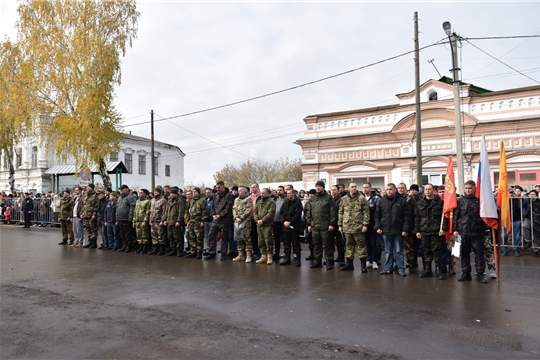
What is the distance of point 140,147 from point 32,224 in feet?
76.1

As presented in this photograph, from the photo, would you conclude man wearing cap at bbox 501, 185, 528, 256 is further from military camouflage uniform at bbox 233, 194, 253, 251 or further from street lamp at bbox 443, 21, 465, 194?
military camouflage uniform at bbox 233, 194, 253, 251

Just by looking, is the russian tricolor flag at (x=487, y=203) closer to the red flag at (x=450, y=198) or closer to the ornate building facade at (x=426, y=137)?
the red flag at (x=450, y=198)

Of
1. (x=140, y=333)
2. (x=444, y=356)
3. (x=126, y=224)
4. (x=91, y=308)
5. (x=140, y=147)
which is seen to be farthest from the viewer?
(x=140, y=147)

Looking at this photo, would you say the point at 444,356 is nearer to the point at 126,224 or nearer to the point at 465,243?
the point at 465,243

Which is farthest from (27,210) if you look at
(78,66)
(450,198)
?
(450,198)

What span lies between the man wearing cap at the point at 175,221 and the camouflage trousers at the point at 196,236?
479mm

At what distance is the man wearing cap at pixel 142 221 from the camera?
13.0m

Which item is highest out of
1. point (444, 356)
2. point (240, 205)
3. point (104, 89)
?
point (104, 89)

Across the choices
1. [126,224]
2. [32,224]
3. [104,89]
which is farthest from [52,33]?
[126,224]

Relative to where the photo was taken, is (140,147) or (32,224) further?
(140,147)

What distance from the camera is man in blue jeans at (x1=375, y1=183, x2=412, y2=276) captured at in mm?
9188

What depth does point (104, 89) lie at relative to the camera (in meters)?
22.3

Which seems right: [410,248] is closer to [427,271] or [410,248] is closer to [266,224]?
[427,271]

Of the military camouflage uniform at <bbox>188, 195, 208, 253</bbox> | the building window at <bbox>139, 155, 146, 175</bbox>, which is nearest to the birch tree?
the military camouflage uniform at <bbox>188, 195, 208, 253</bbox>
